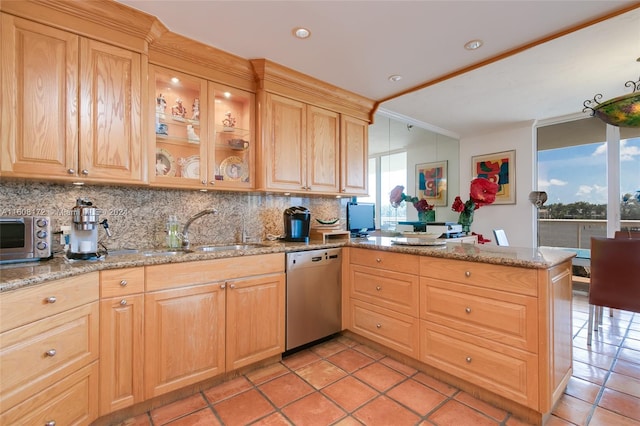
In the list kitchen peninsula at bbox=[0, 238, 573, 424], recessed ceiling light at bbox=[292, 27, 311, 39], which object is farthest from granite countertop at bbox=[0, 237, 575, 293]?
recessed ceiling light at bbox=[292, 27, 311, 39]

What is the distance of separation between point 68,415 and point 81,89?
1729 millimetres

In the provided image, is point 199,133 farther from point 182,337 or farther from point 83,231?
point 182,337

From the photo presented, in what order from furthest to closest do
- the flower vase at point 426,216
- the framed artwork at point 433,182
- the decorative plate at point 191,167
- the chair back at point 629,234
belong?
the framed artwork at point 433,182
the flower vase at point 426,216
the chair back at point 629,234
the decorative plate at point 191,167

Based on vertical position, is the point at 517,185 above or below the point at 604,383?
above

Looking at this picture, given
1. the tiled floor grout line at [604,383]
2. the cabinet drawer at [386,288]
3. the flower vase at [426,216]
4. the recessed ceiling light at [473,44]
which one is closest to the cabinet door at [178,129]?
→ the cabinet drawer at [386,288]

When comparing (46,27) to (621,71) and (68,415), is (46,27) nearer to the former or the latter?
(68,415)

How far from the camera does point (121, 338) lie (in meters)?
1.60

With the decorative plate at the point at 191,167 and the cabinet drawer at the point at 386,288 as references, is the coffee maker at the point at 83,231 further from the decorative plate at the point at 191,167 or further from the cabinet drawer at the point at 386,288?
the cabinet drawer at the point at 386,288

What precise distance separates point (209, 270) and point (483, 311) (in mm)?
1740

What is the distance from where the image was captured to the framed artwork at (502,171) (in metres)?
4.32

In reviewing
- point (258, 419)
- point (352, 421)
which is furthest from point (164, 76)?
point (352, 421)

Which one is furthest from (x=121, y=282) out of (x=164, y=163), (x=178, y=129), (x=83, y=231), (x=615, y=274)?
(x=615, y=274)

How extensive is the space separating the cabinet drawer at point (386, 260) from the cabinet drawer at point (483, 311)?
13 centimetres

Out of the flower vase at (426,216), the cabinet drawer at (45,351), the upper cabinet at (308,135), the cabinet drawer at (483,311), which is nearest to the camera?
the cabinet drawer at (45,351)
